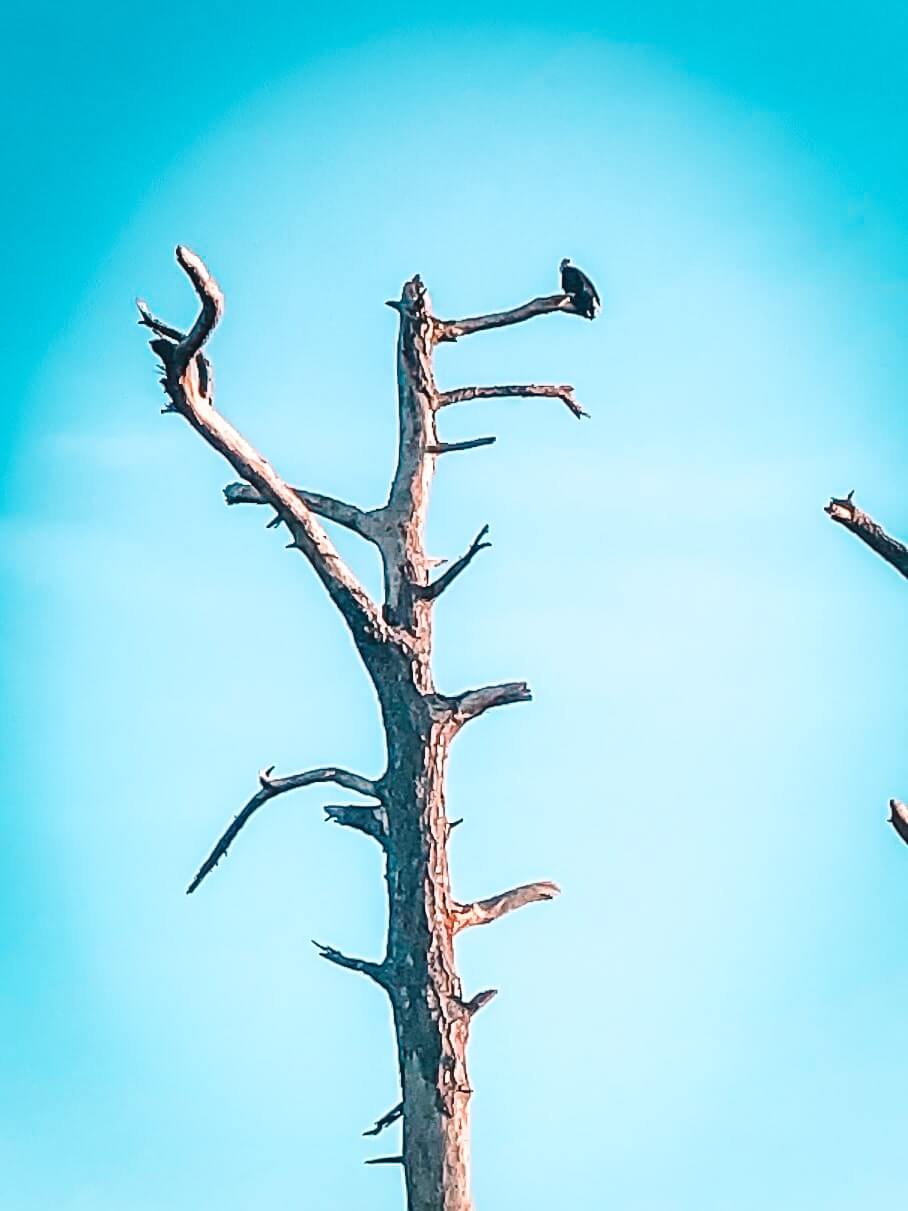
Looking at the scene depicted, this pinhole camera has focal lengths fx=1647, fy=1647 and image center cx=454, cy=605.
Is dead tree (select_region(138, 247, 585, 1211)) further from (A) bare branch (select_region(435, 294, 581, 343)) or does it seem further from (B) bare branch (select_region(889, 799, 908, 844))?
(B) bare branch (select_region(889, 799, 908, 844))

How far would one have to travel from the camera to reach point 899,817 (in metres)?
7.48

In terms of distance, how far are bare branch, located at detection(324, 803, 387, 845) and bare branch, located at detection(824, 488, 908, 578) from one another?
4495 mm

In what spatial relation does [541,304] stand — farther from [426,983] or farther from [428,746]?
[426,983]

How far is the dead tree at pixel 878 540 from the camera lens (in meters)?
7.49

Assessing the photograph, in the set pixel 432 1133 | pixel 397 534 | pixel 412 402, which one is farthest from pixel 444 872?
pixel 412 402

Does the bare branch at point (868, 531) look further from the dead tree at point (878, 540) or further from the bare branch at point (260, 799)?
the bare branch at point (260, 799)

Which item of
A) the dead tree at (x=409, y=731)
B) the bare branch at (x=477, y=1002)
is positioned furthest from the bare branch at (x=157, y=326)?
the bare branch at (x=477, y=1002)

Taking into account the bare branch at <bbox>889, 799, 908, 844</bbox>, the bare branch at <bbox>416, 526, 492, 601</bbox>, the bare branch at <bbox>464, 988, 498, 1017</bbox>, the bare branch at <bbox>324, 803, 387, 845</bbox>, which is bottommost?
the bare branch at <bbox>889, 799, 908, 844</bbox>

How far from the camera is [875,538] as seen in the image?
7863mm

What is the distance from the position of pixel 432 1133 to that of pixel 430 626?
3429 mm

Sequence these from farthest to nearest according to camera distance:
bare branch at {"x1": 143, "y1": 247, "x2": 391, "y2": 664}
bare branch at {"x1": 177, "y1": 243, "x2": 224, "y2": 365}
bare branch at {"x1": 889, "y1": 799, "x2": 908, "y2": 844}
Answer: bare branch at {"x1": 143, "y1": 247, "x2": 391, "y2": 664}, bare branch at {"x1": 177, "y1": 243, "x2": 224, "y2": 365}, bare branch at {"x1": 889, "y1": 799, "x2": 908, "y2": 844}

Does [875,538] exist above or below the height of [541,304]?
below

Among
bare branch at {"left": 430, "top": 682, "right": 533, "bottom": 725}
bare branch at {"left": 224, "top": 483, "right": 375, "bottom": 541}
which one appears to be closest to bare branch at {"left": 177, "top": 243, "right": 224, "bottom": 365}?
bare branch at {"left": 224, "top": 483, "right": 375, "bottom": 541}

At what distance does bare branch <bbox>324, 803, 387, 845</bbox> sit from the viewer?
11266 millimetres
